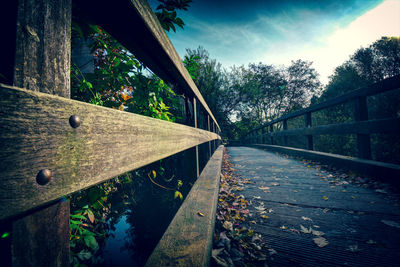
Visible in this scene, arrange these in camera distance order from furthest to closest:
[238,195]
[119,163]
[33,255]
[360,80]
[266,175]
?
[360,80]
[266,175]
[238,195]
[119,163]
[33,255]

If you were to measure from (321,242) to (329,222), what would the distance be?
34 centimetres

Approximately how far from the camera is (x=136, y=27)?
780mm

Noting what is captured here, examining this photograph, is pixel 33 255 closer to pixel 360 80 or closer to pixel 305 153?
pixel 305 153

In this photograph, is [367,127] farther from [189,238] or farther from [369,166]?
[189,238]

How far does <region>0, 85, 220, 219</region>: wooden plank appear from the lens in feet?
0.93

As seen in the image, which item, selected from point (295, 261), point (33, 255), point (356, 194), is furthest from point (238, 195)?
point (33, 255)

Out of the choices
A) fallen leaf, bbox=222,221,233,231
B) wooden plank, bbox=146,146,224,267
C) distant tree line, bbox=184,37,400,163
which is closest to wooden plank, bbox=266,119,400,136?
fallen leaf, bbox=222,221,233,231

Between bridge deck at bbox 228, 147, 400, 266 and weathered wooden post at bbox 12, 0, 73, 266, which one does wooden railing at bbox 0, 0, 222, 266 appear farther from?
bridge deck at bbox 228, 147, 400, 266

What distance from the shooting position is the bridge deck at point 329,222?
1070mm

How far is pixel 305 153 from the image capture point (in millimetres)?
4285

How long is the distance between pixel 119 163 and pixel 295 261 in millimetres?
1253

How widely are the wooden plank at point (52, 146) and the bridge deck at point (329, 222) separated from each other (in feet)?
3.94

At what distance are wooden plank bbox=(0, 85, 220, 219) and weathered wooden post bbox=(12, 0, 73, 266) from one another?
0.18 ft

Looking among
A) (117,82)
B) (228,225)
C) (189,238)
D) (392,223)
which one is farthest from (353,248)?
(117,82)
